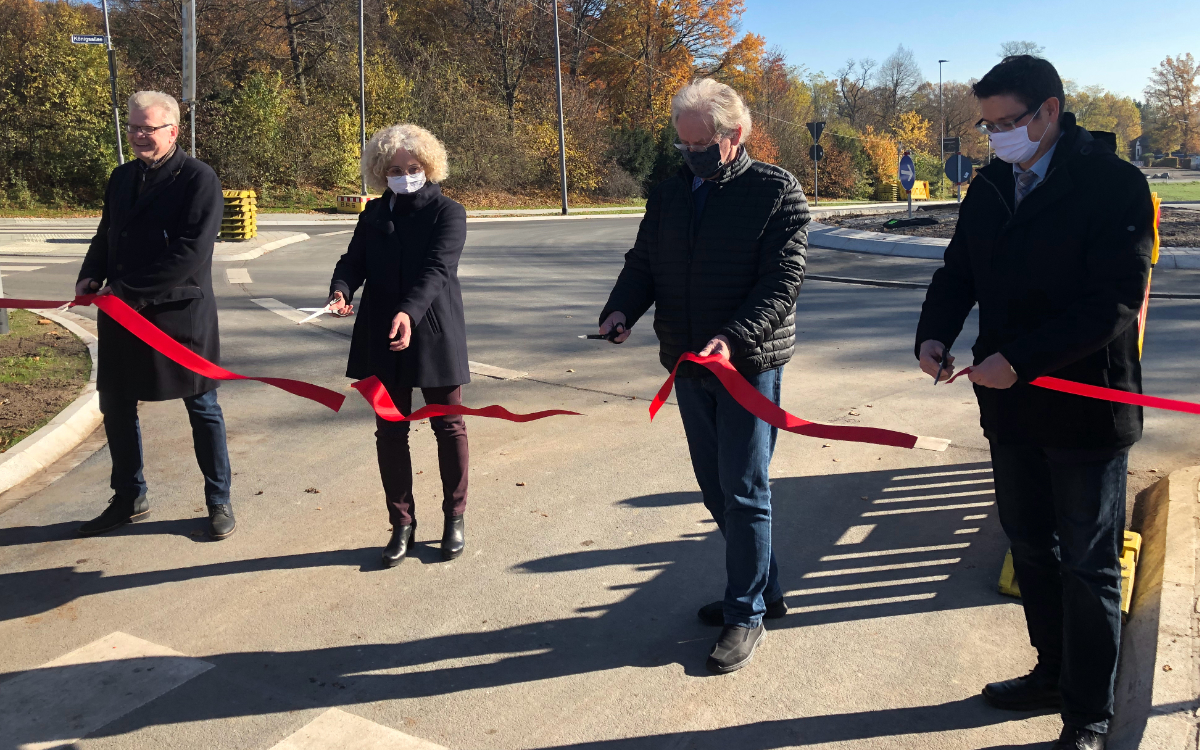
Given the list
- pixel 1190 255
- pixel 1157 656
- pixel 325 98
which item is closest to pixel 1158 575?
pixel 1157 656

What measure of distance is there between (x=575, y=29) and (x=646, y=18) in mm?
→ 4050

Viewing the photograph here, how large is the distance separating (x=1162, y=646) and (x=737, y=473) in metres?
1.48

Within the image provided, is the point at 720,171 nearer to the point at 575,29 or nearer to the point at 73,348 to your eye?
the point at 73,348

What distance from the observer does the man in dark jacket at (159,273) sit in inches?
Result: 177

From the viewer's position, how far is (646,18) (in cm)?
5384

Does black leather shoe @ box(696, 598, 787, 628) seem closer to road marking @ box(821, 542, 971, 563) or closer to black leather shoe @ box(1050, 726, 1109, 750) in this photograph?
road marking @ box(821, 542, 971, 563)

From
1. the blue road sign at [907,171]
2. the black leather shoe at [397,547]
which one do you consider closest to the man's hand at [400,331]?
the black leather shoe at [397,547]

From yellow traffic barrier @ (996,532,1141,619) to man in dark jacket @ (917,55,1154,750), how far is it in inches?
32.6

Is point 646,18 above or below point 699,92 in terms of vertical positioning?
above

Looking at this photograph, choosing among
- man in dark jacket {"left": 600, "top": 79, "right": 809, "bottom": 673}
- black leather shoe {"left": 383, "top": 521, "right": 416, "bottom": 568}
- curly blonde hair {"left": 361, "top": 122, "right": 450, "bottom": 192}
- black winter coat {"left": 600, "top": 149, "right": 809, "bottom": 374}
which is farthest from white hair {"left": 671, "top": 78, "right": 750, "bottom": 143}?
black leather shoe {"left": 383, "top": 521, "right": 416, "bottom": 568}

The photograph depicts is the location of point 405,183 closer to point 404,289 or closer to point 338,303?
point 404,289

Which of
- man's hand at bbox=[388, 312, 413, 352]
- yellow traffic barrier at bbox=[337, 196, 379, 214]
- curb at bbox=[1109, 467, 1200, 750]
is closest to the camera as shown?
curb at bbox=[1109, 467, 1200, 750]

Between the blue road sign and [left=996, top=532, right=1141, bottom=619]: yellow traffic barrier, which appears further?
the blue road sign

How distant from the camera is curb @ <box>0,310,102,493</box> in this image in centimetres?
559
